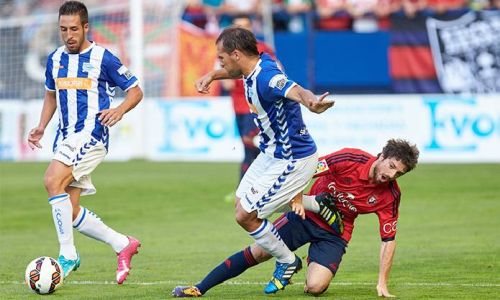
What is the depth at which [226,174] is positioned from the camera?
71.6 ft

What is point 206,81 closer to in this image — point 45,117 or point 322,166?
point 322,166

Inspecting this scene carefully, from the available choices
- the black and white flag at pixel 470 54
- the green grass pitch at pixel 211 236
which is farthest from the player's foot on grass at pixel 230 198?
the black and white flag at pixel 470 54

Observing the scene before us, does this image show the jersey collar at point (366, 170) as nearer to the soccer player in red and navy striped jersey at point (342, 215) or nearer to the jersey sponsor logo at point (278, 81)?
the soccer player in red and navy striped jersey at point (342, 215)

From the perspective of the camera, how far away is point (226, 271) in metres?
8.91

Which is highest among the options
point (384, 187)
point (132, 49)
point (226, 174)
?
point (384, 187)

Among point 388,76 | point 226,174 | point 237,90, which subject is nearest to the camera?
point 237,90

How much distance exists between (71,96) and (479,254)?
4657 millimetres

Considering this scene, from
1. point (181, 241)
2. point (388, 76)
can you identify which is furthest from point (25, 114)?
point (181, 241)

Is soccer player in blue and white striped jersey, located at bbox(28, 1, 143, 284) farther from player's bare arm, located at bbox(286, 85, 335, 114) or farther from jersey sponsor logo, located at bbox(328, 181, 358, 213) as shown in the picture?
player's bare arm, located at bbox(286, 85, 335, 114)

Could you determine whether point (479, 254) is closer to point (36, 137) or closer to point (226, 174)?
point (36, 137)

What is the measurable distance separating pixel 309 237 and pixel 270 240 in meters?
0.77

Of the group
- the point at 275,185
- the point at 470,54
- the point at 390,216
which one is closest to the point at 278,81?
the point at 275,185

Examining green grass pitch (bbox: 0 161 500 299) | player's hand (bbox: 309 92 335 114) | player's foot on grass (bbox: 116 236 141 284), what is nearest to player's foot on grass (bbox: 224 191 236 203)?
green grass pitch (bbox: 0 161 500 299)

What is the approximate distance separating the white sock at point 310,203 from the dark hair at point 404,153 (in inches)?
30.4
